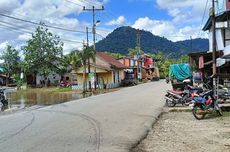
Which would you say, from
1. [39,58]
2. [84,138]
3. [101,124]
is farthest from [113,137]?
[39,58]

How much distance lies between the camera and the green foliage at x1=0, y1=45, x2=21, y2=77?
92.0 m

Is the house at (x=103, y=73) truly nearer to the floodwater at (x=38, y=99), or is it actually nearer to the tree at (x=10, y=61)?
the floodwater at (x=38, y=99)

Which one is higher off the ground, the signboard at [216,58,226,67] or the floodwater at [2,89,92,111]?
the signboard at [216,58,226,67]

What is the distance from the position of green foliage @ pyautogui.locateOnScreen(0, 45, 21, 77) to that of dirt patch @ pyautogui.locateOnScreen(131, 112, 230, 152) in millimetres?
77792

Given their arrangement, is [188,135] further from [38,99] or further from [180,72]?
[38,99]

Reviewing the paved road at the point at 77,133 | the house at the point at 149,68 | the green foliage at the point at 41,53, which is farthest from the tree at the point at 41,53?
the paved road at the point at 77,133

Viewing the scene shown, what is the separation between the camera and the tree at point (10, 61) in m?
92.0

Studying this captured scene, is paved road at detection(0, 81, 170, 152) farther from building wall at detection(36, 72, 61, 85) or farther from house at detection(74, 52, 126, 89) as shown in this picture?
building wall at detection(36, 72, 61, 85)

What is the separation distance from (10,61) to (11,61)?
23 centimetres

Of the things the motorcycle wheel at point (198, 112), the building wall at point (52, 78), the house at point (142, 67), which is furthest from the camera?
the house at point (142, 67)

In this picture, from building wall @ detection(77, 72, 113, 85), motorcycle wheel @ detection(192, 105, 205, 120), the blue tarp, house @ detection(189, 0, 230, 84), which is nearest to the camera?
motorcycle wheel @ detection(192, 105, 205, 120)

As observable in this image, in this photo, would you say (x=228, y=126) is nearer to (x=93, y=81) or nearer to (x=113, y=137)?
(x=113, y=137)

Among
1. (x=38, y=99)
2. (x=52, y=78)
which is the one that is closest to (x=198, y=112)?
(x=38, y=99)

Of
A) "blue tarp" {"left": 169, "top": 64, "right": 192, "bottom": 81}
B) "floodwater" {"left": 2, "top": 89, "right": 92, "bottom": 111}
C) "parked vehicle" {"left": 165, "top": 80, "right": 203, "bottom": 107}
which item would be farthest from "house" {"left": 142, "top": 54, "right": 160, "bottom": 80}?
"parked vehicle" {"left": 165, "top": 80, "right": 203, "bottom": 107}
